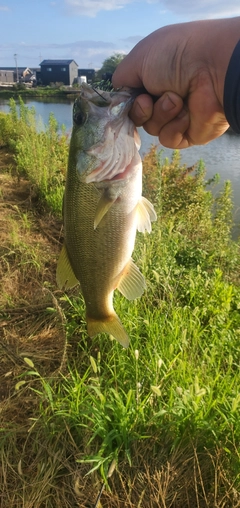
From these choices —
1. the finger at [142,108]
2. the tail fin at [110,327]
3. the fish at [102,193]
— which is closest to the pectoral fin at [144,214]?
the fish at [102,193]

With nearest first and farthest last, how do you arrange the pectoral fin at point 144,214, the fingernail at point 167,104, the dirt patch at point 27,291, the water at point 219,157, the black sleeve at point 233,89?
1. the black sleeve at point 233,89
2. the fingernail at point 167,104
3. the pectoral fin at point 144,214
4. the dirt patch at point 27,291
5. the water at point 219,157

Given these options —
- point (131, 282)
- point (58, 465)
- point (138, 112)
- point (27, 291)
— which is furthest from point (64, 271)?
point (27, 291)

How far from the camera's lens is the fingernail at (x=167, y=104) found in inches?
75.1

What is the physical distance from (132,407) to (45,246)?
320 centimetres

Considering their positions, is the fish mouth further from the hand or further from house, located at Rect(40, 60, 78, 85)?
house, located at Rect(40, 60, 78, 85)

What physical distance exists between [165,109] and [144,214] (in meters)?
0.53

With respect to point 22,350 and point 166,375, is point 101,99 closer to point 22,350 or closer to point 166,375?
point 166,375

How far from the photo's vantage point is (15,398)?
2.77 meters

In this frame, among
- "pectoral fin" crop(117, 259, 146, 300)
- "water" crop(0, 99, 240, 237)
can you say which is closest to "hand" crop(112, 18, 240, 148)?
"pectoral fin" crop(117, 259, 146, 300)

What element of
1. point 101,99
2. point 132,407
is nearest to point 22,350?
point 132,407

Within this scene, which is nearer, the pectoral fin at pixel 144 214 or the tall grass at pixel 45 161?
the pectoral fin at pixel 144 214

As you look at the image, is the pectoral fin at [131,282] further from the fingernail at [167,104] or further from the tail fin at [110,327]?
the fingernail at [167,104]

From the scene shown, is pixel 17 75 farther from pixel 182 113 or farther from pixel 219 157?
pixel 182 113

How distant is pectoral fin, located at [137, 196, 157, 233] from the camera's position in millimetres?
2012
